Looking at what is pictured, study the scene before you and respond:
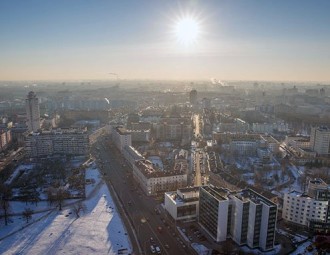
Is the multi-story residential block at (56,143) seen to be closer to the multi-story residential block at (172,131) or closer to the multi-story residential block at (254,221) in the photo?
the multi-story residential block at (172,131)

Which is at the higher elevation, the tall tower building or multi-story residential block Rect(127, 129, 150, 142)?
the tall tower building

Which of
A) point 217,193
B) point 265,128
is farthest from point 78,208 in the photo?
point 265,128

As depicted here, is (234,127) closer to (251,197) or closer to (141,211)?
(141,211)

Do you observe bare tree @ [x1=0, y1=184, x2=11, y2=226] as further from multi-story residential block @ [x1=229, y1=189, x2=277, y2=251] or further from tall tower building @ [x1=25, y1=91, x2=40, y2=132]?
tall tower building @ [x1=25, y1=91, x2=40, y2=132]

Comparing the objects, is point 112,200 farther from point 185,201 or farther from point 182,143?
point 182,143

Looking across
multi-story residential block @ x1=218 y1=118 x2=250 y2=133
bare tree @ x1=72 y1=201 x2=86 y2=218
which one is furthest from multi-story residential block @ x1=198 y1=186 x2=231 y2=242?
multi-story residential block @ x1=218 y1=118 x2=250 y2=133

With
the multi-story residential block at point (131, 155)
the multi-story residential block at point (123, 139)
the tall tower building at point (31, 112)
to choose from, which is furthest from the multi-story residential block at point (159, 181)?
the tall tower building at point (31, 112)
